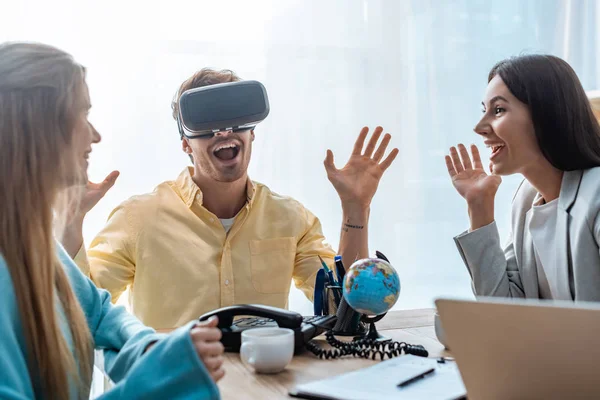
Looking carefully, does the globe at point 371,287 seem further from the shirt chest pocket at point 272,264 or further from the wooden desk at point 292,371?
the shirt chest pocket at point 272,264

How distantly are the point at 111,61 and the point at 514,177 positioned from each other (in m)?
2.05

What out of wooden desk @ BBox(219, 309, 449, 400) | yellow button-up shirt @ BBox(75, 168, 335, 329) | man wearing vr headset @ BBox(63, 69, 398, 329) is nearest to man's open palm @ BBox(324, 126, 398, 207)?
man wearing vr headset @ BBox(63, 69, 398, 329)

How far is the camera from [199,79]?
217 cm

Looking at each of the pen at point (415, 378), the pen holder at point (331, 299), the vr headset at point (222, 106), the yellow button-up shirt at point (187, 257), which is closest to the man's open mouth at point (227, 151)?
the yellow button-up shirt at point (187, 257)

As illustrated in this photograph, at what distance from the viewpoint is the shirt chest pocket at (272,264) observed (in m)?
2.07

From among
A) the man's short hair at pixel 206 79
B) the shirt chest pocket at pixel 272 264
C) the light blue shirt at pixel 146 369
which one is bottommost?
the shirt chest pocket at pixel 272 264

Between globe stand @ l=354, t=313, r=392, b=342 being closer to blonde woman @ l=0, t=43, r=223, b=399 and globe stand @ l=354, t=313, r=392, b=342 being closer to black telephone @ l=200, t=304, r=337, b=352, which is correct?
black telephone @ l=200, t=304, r=337, b=352

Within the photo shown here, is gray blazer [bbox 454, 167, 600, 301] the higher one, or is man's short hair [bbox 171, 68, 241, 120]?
man's short hair [bbox 171, 68, 241, 120]

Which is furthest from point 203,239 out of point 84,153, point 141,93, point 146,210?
point 84,153

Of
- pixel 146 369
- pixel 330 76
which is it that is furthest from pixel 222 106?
pixel 330 76

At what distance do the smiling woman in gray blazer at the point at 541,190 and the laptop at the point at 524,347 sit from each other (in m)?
0.75

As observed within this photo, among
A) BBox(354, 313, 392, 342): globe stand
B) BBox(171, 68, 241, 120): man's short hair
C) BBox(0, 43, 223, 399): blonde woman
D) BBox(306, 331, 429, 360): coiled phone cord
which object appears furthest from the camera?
BBox(171, 68, 241, 120): man's short hair

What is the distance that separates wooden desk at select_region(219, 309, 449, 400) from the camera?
3.50ft

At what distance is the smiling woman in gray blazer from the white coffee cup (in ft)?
2.38
